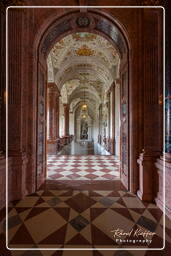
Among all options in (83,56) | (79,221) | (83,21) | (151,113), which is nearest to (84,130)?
(83,56)

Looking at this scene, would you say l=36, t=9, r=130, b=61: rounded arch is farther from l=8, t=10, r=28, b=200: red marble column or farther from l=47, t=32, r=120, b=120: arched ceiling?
l=47, t=32, r=120, b=120: arched ceiling

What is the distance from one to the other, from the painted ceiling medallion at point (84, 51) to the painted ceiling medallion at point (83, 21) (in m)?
4.95

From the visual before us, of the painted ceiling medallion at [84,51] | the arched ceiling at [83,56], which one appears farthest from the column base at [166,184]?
the painted ceiling medallion at [84,51]

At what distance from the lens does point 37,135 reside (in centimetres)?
399

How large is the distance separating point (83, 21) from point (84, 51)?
18.4ft

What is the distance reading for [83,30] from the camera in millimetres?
4617

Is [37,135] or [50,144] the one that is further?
[50,144]

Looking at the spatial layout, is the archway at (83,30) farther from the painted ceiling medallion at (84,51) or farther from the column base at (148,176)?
the painted ceiling medallion at (84,51)

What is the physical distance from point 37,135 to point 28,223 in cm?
209

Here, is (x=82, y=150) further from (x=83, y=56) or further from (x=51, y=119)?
(x=83, y=56)

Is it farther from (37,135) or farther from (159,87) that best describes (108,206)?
(159,87)

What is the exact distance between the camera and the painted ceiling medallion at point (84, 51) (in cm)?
924

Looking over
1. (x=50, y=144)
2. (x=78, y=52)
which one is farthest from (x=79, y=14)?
(x=50, y=144)

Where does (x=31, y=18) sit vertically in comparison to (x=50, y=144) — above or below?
above
